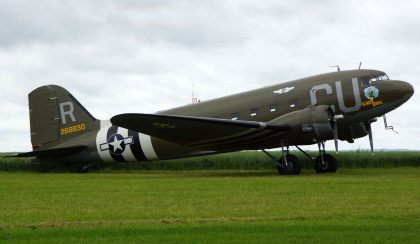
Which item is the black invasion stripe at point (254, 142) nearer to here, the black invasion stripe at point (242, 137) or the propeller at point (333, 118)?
the black invasion stripe at point (242, 137)

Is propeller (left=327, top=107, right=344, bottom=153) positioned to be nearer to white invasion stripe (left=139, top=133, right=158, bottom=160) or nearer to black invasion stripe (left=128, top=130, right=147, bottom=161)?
white invasion stripe (left=139, top=133, right=158, bottom=160)

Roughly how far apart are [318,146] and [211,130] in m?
4.32

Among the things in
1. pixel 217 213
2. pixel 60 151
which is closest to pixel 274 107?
pixel 60 151

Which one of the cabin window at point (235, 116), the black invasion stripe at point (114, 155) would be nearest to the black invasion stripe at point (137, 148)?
the black invasion stripe at point (114, 155)

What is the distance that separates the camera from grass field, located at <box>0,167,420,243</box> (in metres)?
8.53

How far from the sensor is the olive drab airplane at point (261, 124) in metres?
22.3

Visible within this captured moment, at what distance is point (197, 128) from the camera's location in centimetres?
2320

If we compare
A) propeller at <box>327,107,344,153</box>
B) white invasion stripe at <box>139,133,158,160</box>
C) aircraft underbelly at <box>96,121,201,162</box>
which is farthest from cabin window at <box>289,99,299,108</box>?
white invasion stripe at <box>139,133,158,160</box>

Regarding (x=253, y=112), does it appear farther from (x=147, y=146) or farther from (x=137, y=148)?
(x=137, y=148)

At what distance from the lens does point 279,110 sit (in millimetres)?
23641

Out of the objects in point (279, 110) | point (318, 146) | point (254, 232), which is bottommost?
point (254, 232)

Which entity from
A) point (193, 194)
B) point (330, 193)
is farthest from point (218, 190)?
point (330, 193)

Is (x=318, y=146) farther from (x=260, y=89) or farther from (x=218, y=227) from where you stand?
(x=218, y=227)

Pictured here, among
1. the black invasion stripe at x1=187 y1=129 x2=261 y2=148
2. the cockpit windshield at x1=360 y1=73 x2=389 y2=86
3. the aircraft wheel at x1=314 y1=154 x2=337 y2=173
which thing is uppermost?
the cockpit windshield at x1=360 y1=73 x2=389 y2=86
